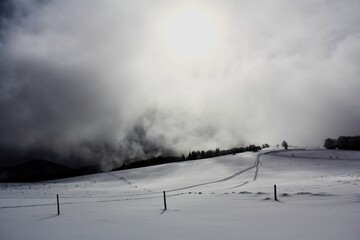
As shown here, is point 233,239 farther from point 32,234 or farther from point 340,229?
point 32,234

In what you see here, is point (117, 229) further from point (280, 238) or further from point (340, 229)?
point (340, 229)

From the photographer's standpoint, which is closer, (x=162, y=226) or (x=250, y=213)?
(x=162, y=226)

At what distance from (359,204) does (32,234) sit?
1713cm

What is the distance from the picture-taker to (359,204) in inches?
698

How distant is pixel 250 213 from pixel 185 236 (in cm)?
618

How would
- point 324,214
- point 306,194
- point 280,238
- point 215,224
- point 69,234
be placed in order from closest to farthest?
1. point 280,238
2. point 69,234
3. point 215,224
4. point 324,214
5. point 306,194

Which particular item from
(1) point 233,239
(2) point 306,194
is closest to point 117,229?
(1) point 233,239

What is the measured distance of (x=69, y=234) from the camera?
1330 cm

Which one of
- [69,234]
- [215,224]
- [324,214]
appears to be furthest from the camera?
[324,214]

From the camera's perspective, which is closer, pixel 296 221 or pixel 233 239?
pixel 233 239

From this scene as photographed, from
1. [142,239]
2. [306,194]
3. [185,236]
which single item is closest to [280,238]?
[185,236]

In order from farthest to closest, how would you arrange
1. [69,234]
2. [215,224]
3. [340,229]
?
[215,224] → [69,234] → [340,229]

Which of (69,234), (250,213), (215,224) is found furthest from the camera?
(250,213)

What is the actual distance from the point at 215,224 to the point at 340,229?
16.7 feet
